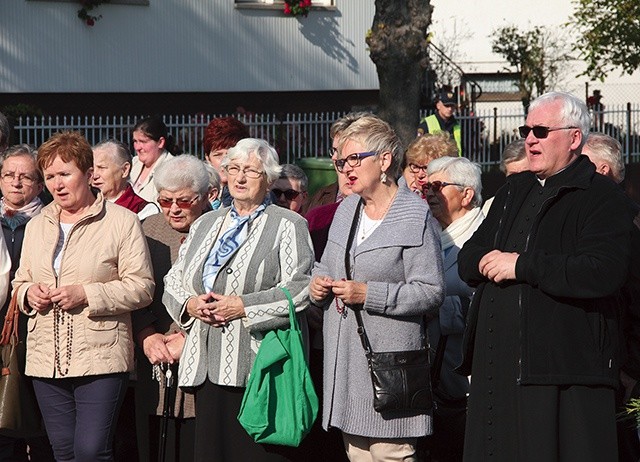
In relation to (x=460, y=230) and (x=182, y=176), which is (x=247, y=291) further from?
(x=460, y=230)

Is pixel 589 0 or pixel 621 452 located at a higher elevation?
pixel 589 0

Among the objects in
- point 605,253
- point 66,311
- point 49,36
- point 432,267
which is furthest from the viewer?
point 49,36

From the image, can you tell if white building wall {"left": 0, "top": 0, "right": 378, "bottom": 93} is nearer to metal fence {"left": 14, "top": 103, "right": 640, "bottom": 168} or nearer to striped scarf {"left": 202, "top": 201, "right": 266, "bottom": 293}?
metal fence {"left": 14, "top": 103, "right": 640, "bottom": 168}

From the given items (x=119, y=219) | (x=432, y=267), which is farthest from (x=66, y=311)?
(x=432, y=267)

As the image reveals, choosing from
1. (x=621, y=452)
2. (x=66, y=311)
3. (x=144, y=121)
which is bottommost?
(x=621, y=452)

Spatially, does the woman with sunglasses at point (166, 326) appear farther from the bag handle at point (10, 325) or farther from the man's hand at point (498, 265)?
the man's hand at point (498, 265)

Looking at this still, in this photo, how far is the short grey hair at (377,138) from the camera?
18.9ft

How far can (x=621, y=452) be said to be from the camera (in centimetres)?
579

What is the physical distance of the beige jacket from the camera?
237 inches

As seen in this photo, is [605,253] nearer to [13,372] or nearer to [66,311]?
[66,311]

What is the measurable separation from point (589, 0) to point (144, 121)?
57.4 ft

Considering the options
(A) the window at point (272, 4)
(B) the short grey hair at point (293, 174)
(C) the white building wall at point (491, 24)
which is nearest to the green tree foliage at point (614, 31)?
(A) the window at point (272, 4)

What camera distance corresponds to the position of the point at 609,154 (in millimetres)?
6316

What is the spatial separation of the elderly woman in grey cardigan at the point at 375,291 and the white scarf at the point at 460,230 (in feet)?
2.94
